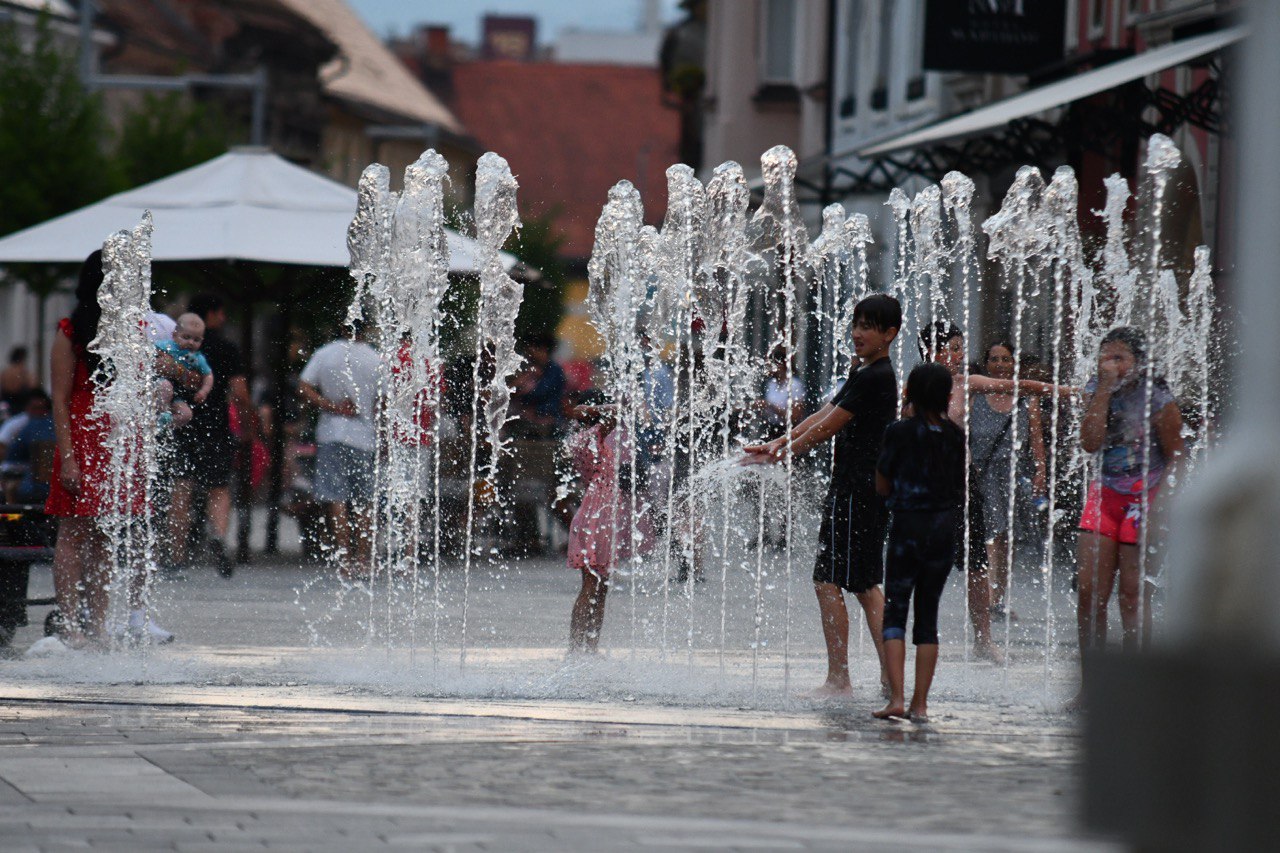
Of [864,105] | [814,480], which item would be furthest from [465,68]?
[814,480]

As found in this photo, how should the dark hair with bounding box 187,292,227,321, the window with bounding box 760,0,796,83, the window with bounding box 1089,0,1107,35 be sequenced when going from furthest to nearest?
1. the window with bounding box 760,0,796,83
2. the window with bounding box 1089,0,1107,35
3. the dark hair with bounding box 187,292,227,321

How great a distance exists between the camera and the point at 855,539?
29.7 feet

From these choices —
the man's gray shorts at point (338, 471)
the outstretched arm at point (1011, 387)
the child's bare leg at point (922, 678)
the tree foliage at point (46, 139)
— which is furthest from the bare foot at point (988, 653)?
the tree foliage at point (46, 139)

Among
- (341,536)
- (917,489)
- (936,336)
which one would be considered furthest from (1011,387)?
(341,536)

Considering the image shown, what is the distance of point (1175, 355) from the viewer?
14.4m

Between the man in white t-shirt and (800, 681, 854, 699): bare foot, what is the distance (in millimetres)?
6286

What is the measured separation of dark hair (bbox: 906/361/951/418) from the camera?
8.63 meters

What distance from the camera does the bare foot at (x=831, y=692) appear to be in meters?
9.23

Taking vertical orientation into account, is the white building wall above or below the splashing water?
above

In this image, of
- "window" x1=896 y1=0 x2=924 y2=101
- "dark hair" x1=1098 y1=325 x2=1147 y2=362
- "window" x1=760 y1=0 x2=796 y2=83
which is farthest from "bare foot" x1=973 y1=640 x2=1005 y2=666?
"window" x1=760 y1=0 x2=796 y2=83

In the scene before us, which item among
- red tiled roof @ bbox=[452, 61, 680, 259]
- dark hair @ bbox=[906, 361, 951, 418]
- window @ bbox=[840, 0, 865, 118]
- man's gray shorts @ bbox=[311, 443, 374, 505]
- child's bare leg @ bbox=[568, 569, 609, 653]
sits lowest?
child's bare leg @ bbox=[568, 569, 609, 653]

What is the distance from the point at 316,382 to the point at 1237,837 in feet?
40.0

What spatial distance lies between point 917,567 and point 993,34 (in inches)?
583

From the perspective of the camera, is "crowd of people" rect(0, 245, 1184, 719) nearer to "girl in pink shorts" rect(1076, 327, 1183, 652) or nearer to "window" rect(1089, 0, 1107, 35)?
"girl in pink shorts" rect(1076, 327, 1183, 652)
